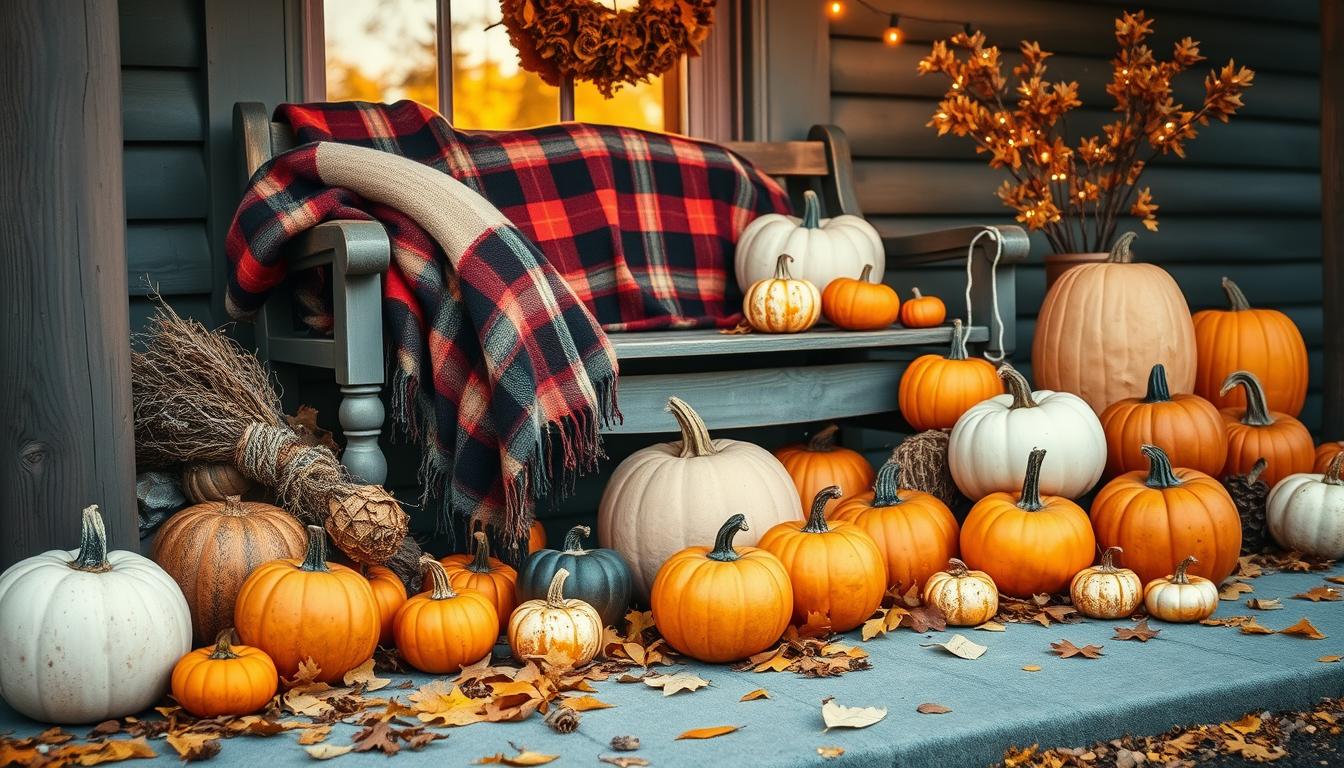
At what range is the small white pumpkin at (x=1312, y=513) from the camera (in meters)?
2.95

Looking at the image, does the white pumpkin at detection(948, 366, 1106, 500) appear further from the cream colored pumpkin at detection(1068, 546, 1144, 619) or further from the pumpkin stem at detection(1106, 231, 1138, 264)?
→ the pumpkin stem at detection(1106, 231, 1138, 264)

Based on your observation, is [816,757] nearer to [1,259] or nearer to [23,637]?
[23,637]

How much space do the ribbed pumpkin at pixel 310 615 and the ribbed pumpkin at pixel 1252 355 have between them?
282 cm

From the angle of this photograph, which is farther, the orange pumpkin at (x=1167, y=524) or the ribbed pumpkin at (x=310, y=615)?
the orange pumpkin at (x=1167, y=524)

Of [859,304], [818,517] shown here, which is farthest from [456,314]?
[859,304]

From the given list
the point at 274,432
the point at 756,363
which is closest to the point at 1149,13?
the point at 756,363

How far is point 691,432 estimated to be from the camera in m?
2.73

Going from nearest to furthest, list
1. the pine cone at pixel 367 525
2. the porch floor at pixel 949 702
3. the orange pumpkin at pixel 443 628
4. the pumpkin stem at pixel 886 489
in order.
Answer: the porch floor at pixel 949 702, the orange pumpkin at pixel 443 628, the pine cone at pixel 367 525, the pumpkin stem at pixel 886 489

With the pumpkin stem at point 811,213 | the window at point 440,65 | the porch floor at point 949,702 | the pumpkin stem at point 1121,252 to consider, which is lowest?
the porch floor at point 949,702

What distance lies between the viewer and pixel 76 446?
2.18m

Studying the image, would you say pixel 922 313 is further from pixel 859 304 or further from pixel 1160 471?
pixel 1160 471

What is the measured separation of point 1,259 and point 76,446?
0.35 m

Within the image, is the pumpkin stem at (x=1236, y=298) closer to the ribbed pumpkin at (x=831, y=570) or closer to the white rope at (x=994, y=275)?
Answer: the white rope at (x=994, y=275)

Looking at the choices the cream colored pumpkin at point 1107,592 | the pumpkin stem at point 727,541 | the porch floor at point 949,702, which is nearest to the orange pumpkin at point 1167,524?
the cream colored pumpkin at point 1107,592
